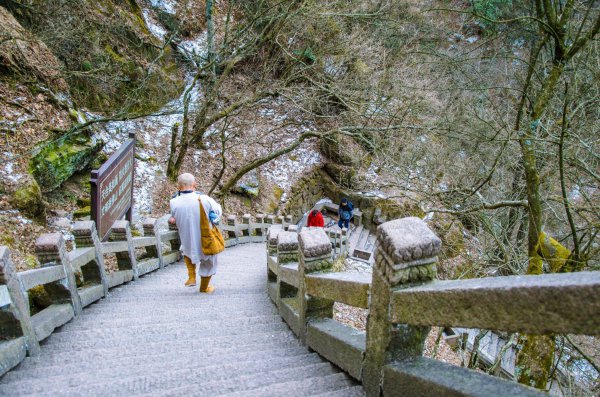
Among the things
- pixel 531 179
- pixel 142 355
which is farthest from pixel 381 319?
pixel 531 179

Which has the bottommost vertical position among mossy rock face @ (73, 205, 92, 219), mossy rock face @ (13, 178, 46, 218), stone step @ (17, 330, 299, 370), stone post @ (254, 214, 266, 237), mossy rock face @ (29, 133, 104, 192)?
stone step @ (17, 330, 299, 370)

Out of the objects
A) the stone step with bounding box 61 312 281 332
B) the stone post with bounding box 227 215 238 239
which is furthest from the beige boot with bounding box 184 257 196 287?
the stone post with bounding box 227 215 238 239

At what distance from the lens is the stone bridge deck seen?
7.05 feet

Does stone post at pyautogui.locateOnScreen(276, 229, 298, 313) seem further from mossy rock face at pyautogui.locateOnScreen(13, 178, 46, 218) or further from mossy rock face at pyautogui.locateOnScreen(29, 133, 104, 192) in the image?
mossy rock face at pyautogui.locateOnScreen(29, 133, 104, 192)

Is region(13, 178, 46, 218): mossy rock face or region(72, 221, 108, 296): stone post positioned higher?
region(13, 178, 46, 218): mossy rock face

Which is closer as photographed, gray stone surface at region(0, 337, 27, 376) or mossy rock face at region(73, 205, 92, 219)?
gray stone surface at region(0, 337, 27, 376)

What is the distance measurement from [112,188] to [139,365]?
11.6 feet

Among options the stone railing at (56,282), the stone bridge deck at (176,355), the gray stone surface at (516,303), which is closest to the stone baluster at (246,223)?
the stone railing at (56,282)

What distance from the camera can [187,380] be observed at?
7.47 ft

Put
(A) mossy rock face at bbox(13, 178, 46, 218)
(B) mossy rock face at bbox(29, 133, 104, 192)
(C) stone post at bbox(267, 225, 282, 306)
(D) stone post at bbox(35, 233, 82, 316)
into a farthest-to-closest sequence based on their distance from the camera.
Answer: (B) mossy rock face at bbox(29, 133, 104, 192)
(A) mossy rock face at bbox(13, 178, 46, 218)
(C) stone post at bbox(267, 225, 282, 306)
(D) stone post at bbox(35, 233, 82, 316)

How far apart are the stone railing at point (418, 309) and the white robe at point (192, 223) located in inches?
97.1

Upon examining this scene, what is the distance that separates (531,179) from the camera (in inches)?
206

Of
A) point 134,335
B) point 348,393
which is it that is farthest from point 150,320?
point 348,393

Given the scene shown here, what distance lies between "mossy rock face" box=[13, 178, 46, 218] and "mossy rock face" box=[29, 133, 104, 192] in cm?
62
